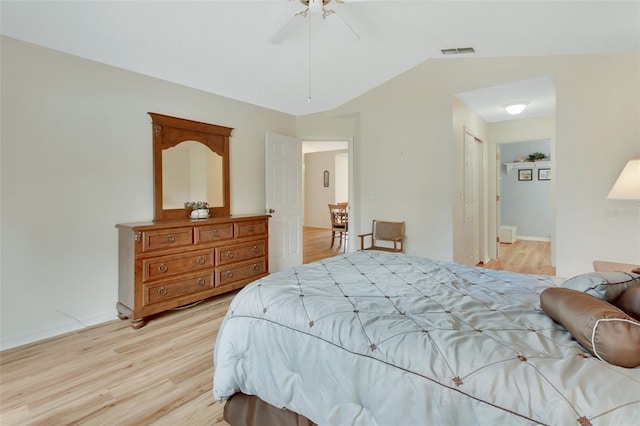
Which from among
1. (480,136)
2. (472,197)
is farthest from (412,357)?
(480,136)

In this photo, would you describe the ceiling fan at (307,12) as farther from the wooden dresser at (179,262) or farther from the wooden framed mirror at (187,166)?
the wooden dresser at (179,262)

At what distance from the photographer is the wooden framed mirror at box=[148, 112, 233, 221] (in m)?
3.28

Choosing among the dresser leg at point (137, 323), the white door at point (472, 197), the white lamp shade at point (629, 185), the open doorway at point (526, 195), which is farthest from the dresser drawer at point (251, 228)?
the open doorway at point (526, 195)

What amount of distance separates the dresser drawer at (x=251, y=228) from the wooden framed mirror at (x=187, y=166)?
1.51 feet

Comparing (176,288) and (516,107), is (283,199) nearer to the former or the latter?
(176,288)

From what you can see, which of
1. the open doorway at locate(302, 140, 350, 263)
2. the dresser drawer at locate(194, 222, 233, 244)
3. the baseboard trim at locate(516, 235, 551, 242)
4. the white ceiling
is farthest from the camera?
the open doorway at locate(302, 140, 350, 263)

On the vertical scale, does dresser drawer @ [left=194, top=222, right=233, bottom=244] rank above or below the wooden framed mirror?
below

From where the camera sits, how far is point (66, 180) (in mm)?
2691

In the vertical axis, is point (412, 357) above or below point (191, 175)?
below

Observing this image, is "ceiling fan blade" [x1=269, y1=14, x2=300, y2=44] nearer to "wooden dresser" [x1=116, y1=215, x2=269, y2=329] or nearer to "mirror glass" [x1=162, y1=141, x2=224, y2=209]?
"mirror glass" [x1=162, y1=141, x2=224, y2=209]

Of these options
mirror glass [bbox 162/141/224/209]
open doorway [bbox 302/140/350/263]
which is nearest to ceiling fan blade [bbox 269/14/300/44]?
mirror glass [bbox 162/141/224/209]

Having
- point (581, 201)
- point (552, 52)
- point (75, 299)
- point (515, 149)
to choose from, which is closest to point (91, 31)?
point (75, 299)

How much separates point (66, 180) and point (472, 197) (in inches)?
195

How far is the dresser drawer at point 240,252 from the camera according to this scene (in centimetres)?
340
